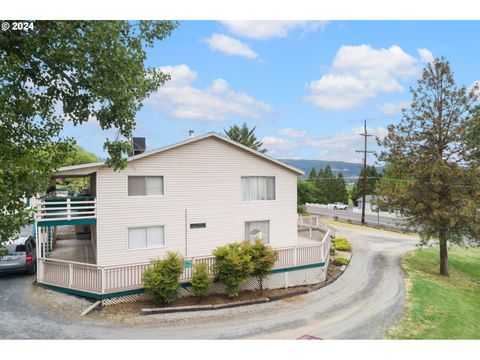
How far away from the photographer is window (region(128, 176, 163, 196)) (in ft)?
41.6

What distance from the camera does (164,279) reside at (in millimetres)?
10469

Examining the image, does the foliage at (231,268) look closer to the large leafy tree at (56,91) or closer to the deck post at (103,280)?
the deck post at (103,280)

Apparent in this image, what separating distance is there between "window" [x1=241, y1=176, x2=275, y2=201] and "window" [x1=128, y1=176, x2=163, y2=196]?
381cm

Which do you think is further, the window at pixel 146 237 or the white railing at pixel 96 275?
the window at pixel 146 237

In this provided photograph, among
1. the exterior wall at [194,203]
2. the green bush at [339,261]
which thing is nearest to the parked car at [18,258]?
the exterior wall at [194,203]

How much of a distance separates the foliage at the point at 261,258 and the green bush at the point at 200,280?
1.75 m

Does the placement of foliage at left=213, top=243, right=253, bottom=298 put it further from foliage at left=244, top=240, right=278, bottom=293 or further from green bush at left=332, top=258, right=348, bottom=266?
green bush at left=332, top=258, right=348, bottom=266

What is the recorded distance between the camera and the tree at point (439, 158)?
15.2 meters

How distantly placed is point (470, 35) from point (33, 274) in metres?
18.9

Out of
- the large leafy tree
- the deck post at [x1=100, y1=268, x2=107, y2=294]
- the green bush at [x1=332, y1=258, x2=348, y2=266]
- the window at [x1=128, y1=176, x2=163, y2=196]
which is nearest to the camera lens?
the large leafy tree

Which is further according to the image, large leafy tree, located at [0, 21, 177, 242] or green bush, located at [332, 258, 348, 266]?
green bush, located at [332, 258, 348, 266]

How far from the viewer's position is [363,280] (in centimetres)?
1399

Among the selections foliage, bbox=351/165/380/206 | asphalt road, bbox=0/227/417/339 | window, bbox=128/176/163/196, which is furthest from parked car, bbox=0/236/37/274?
foliage, bbox=351/165/380/206
